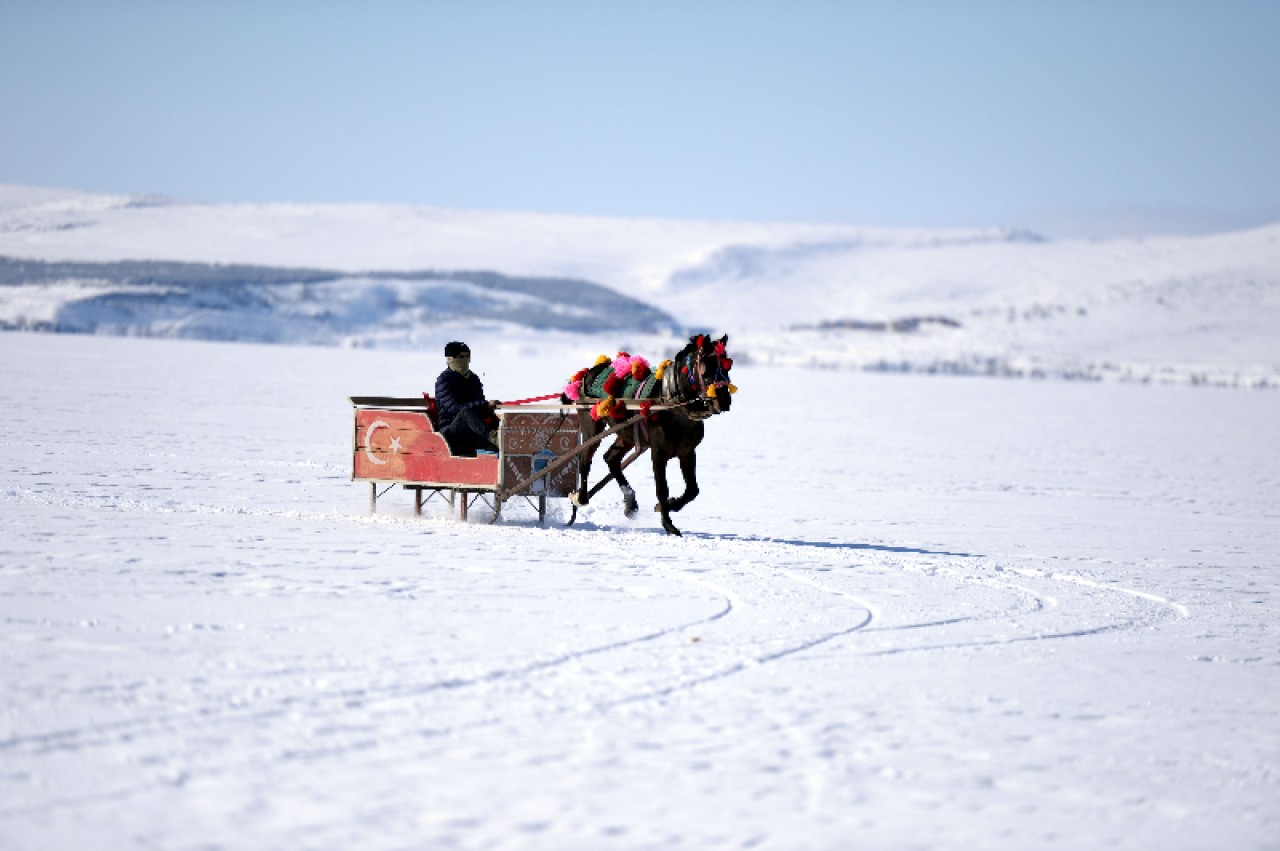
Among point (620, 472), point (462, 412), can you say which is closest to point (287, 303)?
point (620, 472)

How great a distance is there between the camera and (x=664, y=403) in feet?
38.2

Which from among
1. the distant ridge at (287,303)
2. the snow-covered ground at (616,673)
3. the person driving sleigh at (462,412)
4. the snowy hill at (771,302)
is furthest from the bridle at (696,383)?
the distant ridge at (287,303)

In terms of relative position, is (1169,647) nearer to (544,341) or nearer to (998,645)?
(998,645)

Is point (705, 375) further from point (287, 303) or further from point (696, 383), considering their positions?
point (287, 303)

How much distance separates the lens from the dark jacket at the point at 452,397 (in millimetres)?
11766

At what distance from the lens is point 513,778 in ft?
16.8

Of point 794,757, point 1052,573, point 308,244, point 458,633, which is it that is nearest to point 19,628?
point 458,633

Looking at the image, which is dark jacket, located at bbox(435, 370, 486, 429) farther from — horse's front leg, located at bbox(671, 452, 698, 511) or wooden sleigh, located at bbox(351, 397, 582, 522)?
horse's front leg, located at bbox(671, 452, 698, 511)

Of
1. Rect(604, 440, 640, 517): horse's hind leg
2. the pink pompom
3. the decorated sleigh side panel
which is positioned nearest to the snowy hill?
Rect(604, 440, 640, 517): horse's hind leg

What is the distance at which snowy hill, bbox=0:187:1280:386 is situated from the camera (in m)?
108

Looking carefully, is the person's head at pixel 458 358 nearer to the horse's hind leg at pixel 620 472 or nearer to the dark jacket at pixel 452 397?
the dark jacket at pixel 452 397

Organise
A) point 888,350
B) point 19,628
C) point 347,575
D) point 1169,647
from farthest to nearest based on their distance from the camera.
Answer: point 888,350
point 347,575
point 1169,647
point 19,628

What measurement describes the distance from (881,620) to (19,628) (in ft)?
13.4

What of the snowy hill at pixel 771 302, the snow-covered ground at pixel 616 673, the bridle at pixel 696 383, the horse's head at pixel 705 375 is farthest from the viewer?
the snowy hill at pixel 771 302
